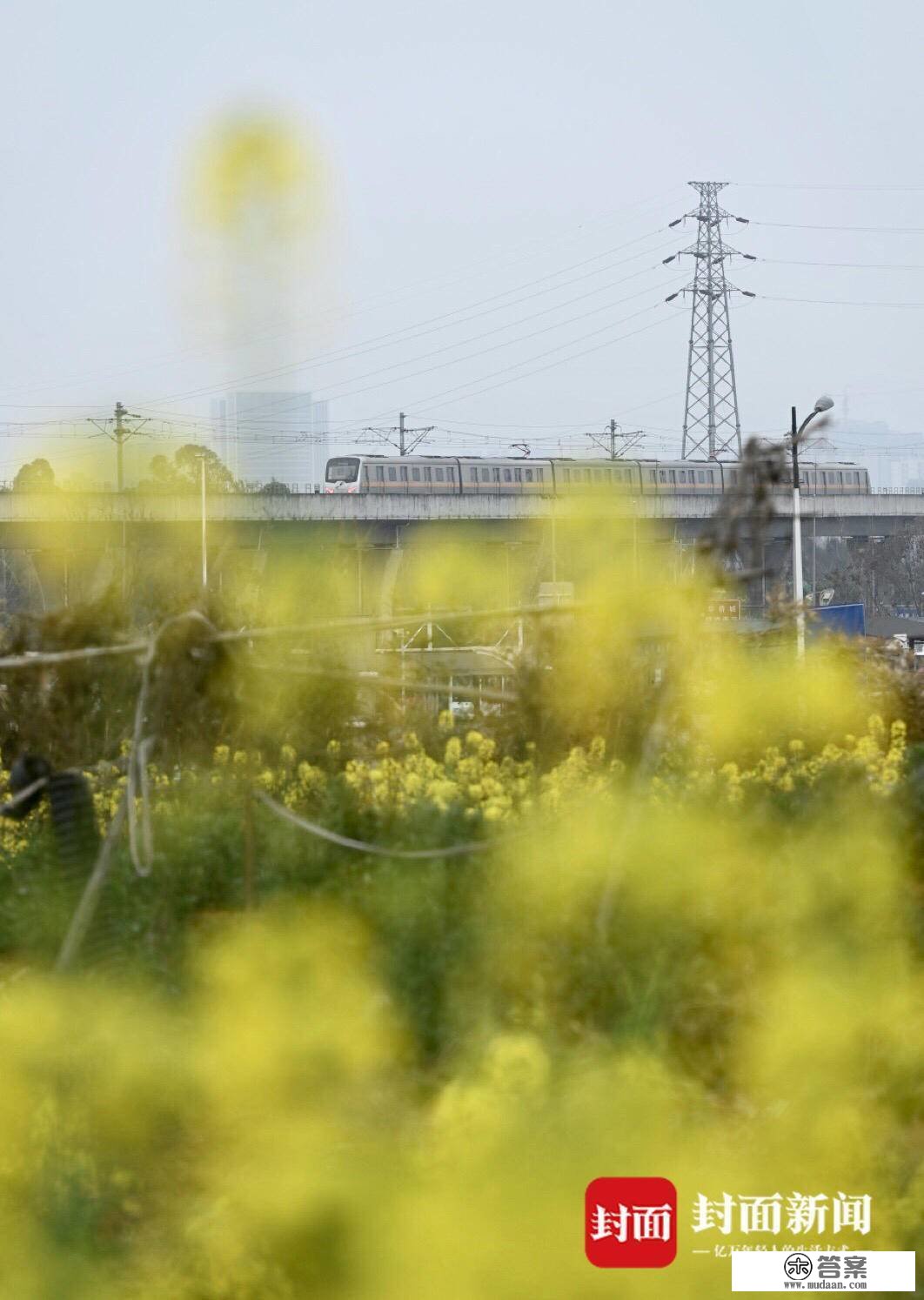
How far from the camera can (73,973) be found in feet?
12.9

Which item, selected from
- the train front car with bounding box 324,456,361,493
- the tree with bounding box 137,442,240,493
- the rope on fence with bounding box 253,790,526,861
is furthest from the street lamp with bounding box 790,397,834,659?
the train front car with bounding box 324,456,361,493

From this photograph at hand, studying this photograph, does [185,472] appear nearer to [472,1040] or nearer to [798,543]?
[798,543]

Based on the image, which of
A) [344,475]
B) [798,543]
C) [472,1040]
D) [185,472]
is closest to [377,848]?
[472,1040]

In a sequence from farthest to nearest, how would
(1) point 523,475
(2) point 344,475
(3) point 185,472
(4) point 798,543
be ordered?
(1) point 523,475
(2) point 344,475
(3) point 185,472
(4) point 798,543

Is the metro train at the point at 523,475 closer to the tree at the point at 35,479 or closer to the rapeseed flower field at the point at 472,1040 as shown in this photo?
the tree at the point at 35,479

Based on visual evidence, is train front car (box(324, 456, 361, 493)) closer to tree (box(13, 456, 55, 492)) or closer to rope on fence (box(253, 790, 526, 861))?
tree (box(13, 456, 55, 492))

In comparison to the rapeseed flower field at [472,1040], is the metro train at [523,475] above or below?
above

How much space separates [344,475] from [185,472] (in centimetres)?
642

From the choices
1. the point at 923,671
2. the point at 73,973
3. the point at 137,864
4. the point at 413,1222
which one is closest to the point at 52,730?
the point at 73,973

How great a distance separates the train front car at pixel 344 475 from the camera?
127ft

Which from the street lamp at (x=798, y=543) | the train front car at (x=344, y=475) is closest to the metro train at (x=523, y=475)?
the train front car at (x=344, y=475)

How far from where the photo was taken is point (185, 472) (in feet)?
110

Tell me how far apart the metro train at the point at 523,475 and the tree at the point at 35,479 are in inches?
291

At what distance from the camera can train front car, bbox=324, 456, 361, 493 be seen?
3872 centimetres
